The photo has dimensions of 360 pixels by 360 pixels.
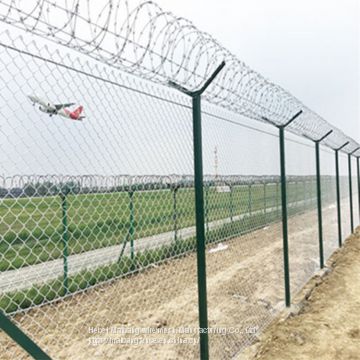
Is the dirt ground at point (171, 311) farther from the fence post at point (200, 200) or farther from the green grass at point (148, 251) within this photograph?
the fence post at point (200, 200)

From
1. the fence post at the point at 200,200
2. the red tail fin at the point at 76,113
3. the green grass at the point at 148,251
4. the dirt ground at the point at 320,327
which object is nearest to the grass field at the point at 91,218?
the green grass at the point at 148,251

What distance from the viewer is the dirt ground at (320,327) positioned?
3.40 metres

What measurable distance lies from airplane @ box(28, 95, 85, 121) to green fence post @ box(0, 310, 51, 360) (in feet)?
2.79

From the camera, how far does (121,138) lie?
2.32 metres

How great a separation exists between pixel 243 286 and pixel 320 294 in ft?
3.73

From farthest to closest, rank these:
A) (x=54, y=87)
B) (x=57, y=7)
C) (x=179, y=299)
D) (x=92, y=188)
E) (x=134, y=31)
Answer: (x=179, y=299)
(x=92, y=188)
(x=134, y=31)
(x=54, y=87)
(x=57, y=7)

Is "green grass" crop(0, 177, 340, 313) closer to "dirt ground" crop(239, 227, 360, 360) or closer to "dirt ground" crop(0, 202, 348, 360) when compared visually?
"dirt ground" crop(0, 202, 348, 360)

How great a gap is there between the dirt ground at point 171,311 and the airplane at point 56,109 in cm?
239

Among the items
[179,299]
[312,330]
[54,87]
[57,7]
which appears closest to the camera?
[57,7]

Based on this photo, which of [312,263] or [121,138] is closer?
[121,138]

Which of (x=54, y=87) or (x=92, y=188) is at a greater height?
(x=54, y=87)

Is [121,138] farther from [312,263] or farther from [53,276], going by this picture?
[312,263]

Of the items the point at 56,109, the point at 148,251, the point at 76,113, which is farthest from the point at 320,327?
the point at 56,109

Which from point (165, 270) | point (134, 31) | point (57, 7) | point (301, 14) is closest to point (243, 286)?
point (165, 270)
